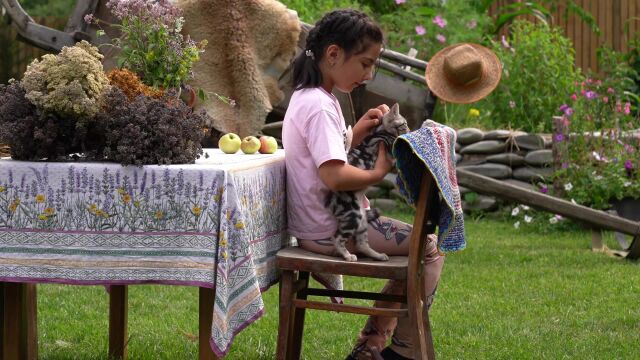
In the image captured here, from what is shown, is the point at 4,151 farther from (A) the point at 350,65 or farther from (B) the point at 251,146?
(A) the point at 350,65

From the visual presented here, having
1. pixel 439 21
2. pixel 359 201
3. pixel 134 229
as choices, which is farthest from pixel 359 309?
pixel 439 21

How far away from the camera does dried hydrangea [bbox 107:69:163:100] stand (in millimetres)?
3865

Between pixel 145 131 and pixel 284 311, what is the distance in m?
0.89

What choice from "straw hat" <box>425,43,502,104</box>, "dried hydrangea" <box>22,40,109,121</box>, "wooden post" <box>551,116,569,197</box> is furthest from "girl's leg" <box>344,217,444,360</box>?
"wooden post" <box>551,116,569,197</box>

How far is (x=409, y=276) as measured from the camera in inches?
153

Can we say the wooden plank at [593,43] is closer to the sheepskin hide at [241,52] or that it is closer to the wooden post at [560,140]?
the wooden post at [560,140]

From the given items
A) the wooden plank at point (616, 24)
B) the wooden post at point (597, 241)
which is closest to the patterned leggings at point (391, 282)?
the wooden post at point (597, 241)

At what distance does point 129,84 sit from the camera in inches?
153

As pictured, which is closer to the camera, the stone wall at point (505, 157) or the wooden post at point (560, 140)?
the wooden post at point (560, 140)

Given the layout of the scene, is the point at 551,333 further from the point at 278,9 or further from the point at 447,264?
the point at 278,9

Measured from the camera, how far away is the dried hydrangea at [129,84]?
387cm

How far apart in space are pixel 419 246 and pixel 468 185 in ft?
13.3

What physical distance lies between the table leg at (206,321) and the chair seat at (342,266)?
359mm

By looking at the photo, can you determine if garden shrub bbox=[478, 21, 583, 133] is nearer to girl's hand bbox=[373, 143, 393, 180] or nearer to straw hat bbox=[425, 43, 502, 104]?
straw hat bbox=[425, 43, 502, 104]
